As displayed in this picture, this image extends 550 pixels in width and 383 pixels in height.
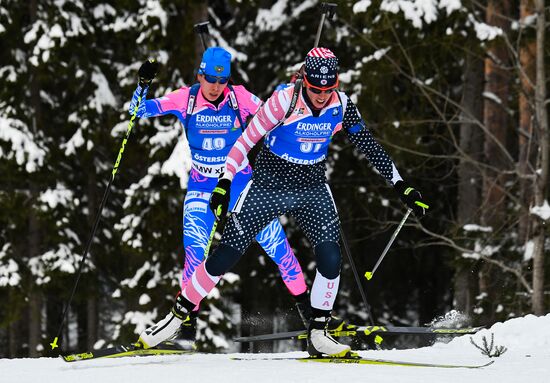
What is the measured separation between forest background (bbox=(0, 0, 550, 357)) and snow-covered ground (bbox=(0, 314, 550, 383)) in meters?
2.76

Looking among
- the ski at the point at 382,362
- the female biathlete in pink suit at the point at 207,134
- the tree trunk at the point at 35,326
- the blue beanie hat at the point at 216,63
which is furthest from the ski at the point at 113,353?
the tree trunk at the point at 35,326

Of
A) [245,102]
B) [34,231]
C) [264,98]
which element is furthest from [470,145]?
[245,102]

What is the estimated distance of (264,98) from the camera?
55.5 ft

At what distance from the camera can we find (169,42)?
1384 centimetres

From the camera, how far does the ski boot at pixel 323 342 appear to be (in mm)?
6016

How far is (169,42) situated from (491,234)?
548cm

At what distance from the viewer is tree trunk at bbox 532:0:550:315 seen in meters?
11.0

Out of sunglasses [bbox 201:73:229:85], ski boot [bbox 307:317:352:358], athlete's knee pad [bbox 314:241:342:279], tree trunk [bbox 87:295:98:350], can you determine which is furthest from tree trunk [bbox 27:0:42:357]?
athlete's knee pad [bbox 314:241:342:279]

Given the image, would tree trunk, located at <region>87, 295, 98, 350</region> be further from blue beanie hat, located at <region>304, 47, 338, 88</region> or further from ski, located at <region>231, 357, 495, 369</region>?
blue beanie hat, located at <region>304, 47, 338, 88</region>

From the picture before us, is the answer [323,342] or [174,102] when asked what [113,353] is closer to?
[323,342]

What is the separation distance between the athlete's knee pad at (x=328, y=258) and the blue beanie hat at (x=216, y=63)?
5.76 feet

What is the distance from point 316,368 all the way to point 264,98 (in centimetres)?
1170

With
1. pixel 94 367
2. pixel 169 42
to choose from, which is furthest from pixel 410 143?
pixel 94 367

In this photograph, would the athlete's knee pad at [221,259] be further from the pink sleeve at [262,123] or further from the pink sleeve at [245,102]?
the pink sleeve at [245,102]
